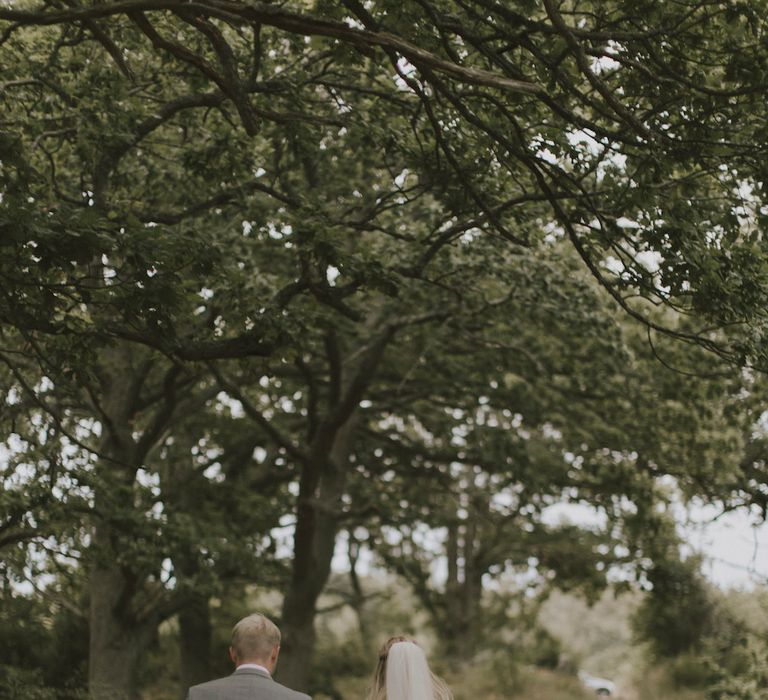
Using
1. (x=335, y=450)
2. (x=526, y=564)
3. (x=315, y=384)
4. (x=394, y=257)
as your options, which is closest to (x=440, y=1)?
(x=394, y=257)

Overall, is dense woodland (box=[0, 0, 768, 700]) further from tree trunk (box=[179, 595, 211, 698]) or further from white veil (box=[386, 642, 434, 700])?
white veil (box=[386, 642, 434, 700])

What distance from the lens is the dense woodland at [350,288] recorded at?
7.96m

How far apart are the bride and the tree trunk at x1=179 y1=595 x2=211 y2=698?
14023mm

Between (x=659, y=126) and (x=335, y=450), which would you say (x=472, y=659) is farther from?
(x=659, y=126)

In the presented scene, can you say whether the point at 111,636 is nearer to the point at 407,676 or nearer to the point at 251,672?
the point at 407,676

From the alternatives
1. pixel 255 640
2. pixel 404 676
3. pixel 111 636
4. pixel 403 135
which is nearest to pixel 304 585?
pixel 111 636

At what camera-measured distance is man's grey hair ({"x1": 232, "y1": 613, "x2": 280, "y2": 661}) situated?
5316 mm

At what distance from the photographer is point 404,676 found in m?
6.05

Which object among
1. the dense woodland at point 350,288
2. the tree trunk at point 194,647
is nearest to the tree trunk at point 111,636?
the dense woodland at point 350,288

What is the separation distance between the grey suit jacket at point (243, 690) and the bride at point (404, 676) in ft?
3.08

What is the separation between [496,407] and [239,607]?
33.7 ft

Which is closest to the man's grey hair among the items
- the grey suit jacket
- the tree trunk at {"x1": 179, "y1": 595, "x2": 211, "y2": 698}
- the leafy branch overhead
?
the grey suit jacket

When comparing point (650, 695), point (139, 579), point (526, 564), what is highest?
point (526, 564)

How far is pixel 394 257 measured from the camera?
12469 millimetres
